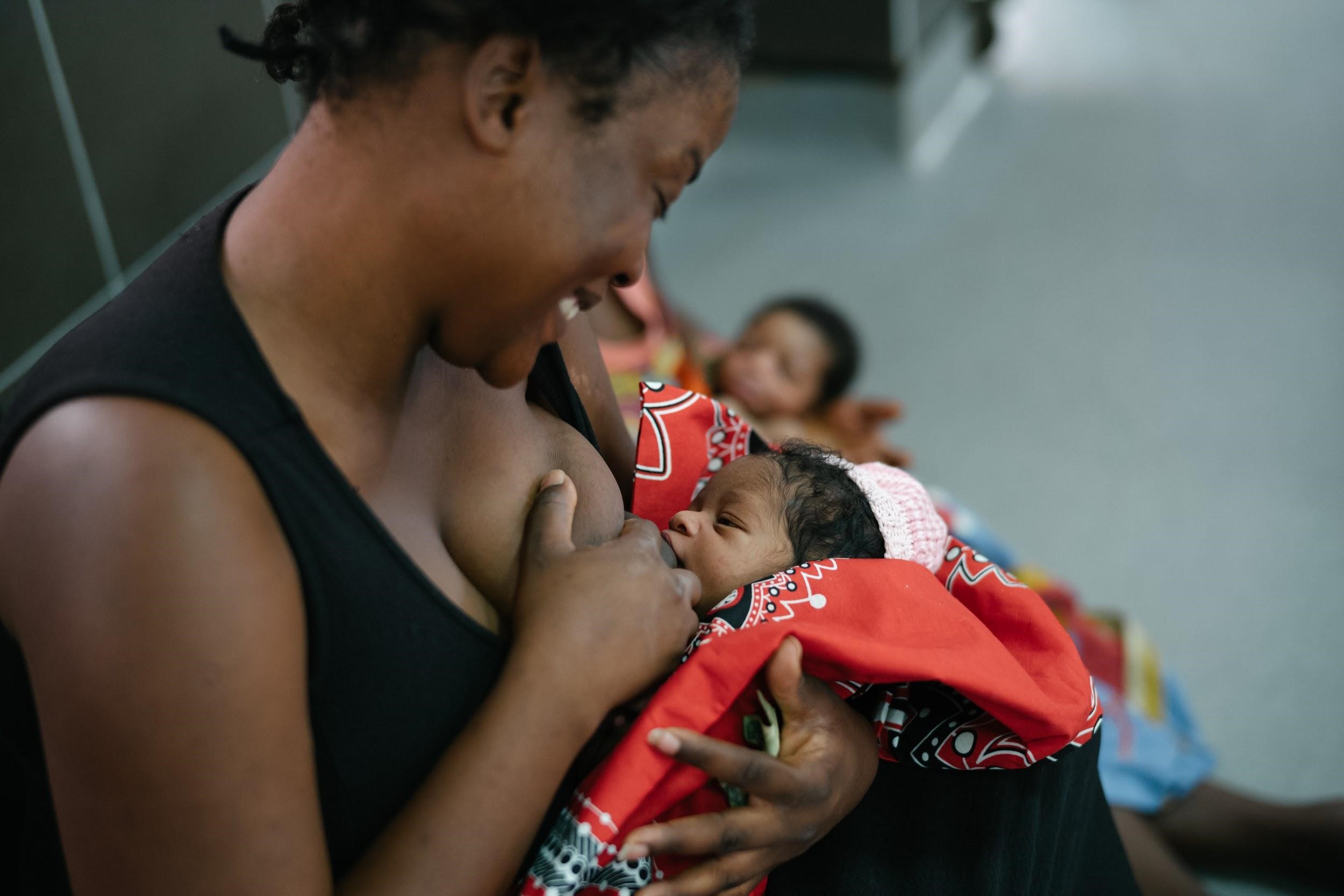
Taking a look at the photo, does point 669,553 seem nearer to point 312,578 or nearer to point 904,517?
point 904,517

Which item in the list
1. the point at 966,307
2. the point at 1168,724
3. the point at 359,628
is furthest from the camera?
the point at 966,307

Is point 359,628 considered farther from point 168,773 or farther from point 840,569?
point 840,569

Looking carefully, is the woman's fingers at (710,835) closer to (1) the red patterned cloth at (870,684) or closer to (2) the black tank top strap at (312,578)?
(1) the red patterned cloth at (870,684)

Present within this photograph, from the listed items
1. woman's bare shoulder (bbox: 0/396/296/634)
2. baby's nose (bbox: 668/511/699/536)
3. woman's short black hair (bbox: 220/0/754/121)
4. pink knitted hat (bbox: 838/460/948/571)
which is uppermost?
woman's short black hair (bbox: 220/0/754/121)

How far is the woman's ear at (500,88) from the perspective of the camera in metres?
0.77

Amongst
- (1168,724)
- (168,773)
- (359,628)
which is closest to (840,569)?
(359,628)

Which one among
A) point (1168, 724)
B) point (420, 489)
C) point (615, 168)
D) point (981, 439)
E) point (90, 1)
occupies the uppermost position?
point (90, 1)

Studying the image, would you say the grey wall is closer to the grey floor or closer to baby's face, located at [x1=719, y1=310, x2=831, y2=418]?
baby's face, located at [x1=719, y1=310, x2=831, y2=418]

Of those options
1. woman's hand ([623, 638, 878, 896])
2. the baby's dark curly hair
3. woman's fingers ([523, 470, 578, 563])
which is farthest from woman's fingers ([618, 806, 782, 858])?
the baby's dark curly hair

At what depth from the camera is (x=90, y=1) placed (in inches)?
72.0

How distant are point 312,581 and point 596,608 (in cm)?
24

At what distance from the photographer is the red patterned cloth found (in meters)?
0.97

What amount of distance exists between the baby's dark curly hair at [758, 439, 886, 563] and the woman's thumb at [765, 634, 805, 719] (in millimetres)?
264

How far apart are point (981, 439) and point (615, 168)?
243 centimetres
